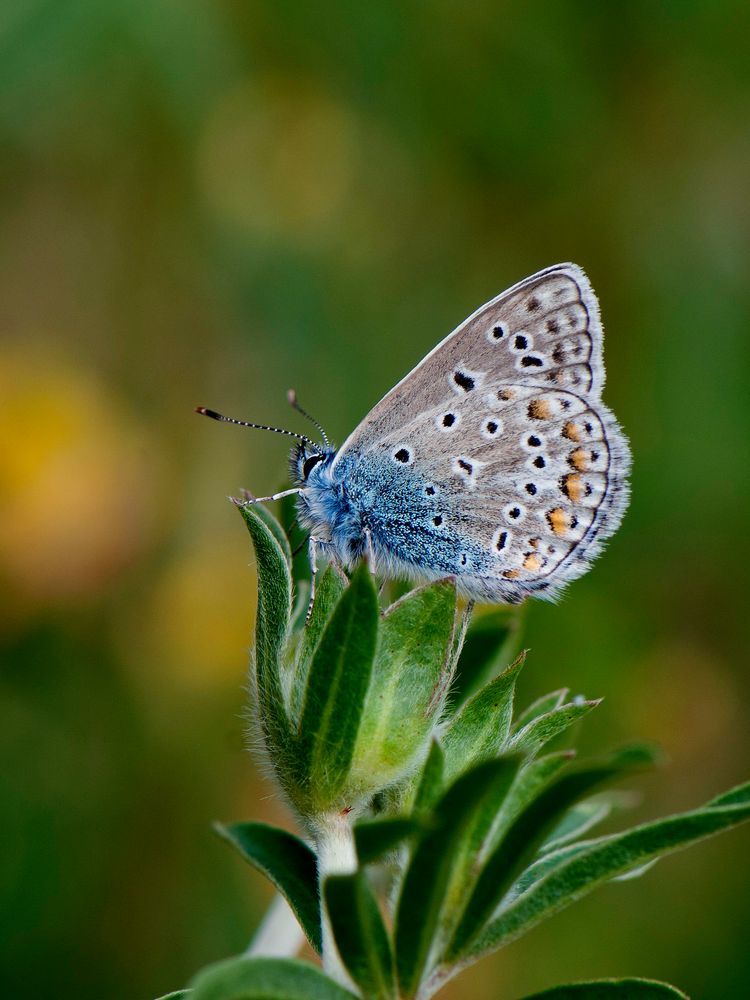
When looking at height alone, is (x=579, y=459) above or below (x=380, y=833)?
above

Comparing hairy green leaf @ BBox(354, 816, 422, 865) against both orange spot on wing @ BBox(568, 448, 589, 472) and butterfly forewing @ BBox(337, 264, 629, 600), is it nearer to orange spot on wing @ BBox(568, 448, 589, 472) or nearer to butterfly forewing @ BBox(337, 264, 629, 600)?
butterfly forewing @ BBox(337, 264, 629, 600)

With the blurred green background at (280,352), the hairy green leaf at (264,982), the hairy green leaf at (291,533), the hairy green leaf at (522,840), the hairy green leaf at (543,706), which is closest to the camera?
the hairy green leaf at (264,982)

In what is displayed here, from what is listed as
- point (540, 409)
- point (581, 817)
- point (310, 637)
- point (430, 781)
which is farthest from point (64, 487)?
point (430, 781)

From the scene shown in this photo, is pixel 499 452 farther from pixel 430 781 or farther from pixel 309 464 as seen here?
pixel 430 781

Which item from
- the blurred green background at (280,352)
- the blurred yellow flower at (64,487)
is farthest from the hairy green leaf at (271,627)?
the blurred yellow flower at (64,487)

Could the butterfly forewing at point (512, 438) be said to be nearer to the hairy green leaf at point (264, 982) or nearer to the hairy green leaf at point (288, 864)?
the hairy green leaf at point (288, 864)

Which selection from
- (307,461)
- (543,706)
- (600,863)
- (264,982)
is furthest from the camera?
(307,461)

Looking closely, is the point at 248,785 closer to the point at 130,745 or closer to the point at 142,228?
the point at 130,745
